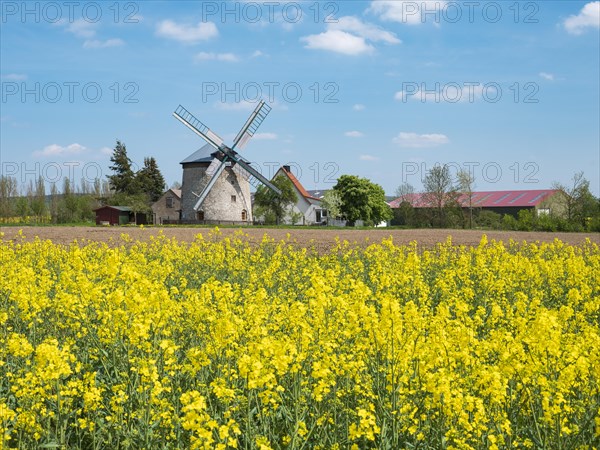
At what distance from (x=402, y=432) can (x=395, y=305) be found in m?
1.10

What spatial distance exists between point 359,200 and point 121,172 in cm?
4230

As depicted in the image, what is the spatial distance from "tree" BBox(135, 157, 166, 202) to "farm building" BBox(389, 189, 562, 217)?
1504 inches

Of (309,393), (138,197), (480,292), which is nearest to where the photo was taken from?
(309,393)

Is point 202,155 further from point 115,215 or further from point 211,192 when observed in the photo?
point 115,215

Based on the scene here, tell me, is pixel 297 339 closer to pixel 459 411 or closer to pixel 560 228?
pixel 459 411

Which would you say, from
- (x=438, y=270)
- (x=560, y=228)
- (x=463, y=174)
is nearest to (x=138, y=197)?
(x=463, y=174)

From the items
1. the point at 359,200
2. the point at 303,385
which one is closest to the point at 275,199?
the point at 359,200

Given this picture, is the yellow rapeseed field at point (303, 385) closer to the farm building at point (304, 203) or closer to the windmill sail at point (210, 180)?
the windmill sail at point (210, 180)

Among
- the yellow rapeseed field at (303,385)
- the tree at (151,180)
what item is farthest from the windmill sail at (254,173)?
the yellow rapeseed field at (303,385)

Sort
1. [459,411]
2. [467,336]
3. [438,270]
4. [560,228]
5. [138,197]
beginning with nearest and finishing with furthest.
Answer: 1. [459,411]
2. [467,336]
3. [438,270]
4. [560,228]
5. [138,197]

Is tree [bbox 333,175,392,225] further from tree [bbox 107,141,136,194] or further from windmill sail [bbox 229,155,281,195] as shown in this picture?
tree [bbox 107,141,136,194]

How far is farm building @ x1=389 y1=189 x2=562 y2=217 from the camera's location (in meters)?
81.4

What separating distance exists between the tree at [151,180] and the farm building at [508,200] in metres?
38.2

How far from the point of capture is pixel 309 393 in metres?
5.62
